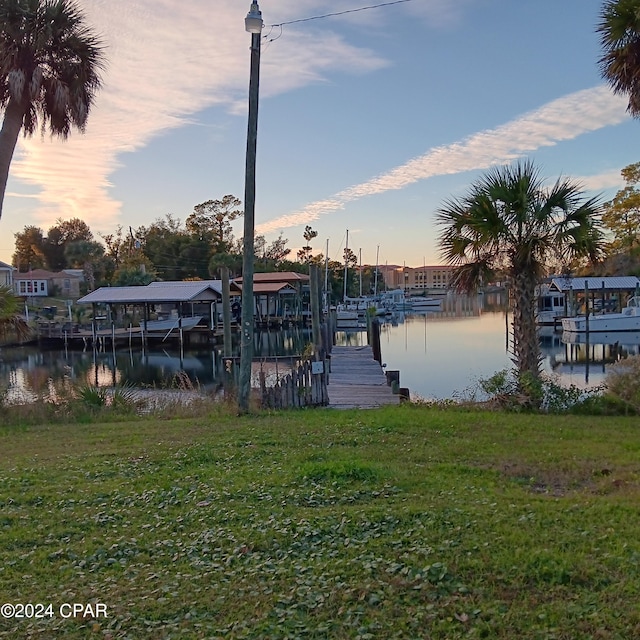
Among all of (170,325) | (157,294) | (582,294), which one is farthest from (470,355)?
(582,294)

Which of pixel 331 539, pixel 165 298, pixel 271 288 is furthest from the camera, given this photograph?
pixel 271 288

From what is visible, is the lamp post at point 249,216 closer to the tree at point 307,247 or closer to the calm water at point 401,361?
the calm water at point 401,361

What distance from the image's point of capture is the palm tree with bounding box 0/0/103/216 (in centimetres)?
1345

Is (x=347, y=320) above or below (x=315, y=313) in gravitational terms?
below

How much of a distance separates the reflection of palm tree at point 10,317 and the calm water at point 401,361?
1058 cm

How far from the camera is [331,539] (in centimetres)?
465

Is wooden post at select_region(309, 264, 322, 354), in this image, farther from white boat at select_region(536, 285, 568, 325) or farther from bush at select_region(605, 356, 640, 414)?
white boat at select_region(536, 285, 568, 325)

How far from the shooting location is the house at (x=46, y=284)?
6812 cm

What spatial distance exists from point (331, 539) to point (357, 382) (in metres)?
14.2

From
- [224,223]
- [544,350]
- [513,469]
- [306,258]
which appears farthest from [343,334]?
[513,469]

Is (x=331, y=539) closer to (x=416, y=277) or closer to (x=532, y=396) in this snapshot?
(x=532, y=396)

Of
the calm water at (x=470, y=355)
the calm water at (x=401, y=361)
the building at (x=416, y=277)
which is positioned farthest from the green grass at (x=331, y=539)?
the building at (x=416, y=277)

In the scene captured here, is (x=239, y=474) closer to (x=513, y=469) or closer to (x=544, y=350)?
(x=513, y=469)

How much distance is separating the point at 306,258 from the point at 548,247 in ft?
277
